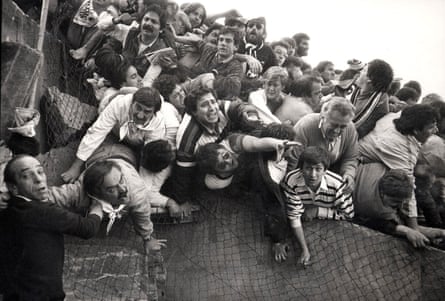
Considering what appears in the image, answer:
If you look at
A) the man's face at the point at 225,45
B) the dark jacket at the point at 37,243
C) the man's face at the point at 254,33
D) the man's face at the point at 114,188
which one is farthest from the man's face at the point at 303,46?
the dark jacket at the point at 37,243

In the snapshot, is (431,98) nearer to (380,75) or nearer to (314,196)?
(380,75)

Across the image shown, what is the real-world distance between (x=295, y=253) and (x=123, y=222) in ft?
4.33

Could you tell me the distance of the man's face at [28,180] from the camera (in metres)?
2.72

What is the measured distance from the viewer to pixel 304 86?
13.6ft

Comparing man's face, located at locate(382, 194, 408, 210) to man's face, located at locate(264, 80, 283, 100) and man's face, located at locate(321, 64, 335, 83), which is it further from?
man's face, located at locate(321, 64, 335, 83)

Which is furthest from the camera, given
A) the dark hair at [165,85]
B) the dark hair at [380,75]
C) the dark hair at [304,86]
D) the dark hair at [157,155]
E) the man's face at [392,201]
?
the dark hair at [304,86]

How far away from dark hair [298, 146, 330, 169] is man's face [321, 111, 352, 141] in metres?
0.20

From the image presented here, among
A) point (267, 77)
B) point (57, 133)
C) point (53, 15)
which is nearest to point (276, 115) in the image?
point (267, 77)

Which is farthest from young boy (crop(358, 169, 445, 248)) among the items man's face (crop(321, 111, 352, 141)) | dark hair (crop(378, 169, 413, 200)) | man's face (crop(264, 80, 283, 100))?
man's face (crop(264, 80, 283, 100))

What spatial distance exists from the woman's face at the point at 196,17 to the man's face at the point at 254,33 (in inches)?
21.1

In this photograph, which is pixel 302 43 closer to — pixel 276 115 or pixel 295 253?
pixel 276 115

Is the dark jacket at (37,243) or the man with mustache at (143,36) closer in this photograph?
the dark jacket at (37,243)

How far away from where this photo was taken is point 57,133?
360 centimetres

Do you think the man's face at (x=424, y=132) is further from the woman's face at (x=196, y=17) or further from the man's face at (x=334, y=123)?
the woman's face at (x=196, y=17)
